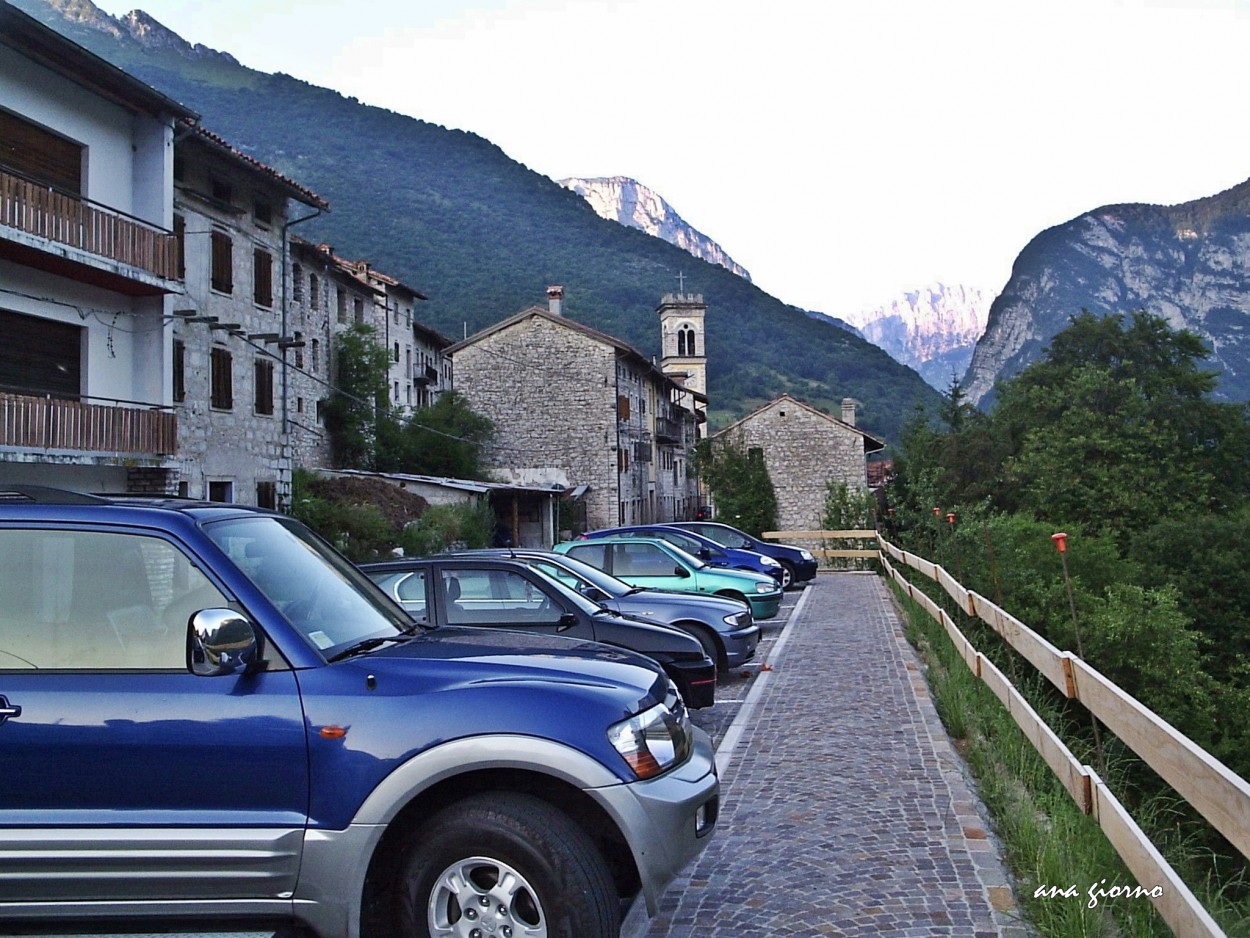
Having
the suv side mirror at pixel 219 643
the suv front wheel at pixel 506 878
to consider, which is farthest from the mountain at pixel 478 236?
the suv front wheel at pixel 506 878

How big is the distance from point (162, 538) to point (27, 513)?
0.54 meters

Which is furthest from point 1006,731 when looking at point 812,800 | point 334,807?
point 334,807

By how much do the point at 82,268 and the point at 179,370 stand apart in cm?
524

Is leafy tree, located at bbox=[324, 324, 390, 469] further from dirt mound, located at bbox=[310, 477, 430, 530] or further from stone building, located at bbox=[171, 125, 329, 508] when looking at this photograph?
stone building, located at bbox=[171, 125, 329, 508]

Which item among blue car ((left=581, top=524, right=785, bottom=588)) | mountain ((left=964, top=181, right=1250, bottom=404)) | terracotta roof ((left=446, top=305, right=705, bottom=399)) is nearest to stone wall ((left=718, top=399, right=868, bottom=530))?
terracotta roof ((left=446, top=305, right=705, bottom=399))

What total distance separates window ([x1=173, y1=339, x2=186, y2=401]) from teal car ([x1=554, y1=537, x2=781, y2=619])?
12.7 metres

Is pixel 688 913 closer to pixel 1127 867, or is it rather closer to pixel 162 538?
pixel 1127 867

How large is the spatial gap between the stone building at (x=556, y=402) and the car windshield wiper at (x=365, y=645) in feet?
137

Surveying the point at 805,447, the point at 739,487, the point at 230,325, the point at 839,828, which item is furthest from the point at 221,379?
the point at 805,447

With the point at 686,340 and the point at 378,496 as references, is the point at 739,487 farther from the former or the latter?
the point at 686,340

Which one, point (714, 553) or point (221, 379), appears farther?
point (221, 379)

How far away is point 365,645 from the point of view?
4.46 m

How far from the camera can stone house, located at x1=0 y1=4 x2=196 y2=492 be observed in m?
18.7

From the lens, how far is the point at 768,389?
123m
